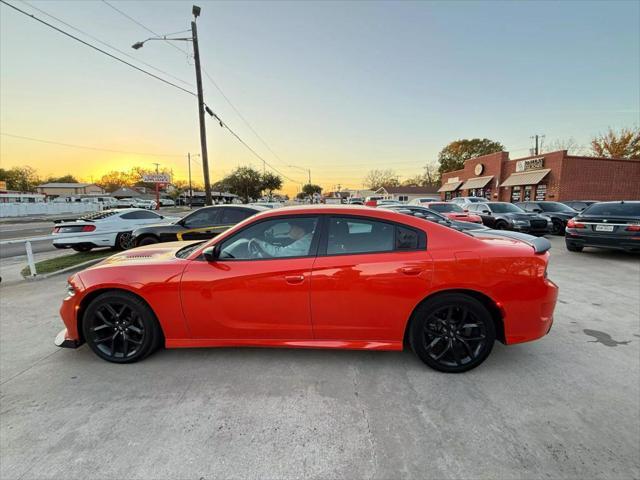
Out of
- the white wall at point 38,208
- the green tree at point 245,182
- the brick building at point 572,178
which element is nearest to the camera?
the brick building at point 572,178

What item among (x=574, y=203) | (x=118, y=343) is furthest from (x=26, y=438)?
(x=574, y=203)

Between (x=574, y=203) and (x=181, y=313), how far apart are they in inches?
844

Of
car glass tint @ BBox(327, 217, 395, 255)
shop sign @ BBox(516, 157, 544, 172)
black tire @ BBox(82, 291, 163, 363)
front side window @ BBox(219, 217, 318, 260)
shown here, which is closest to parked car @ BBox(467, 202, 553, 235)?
car glass tint @ BBox(327, 217, 395, 255)

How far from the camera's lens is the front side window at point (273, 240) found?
9.18ft

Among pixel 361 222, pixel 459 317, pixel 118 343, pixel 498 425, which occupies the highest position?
pixel 361 222

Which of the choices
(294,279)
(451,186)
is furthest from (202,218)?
(451,186)

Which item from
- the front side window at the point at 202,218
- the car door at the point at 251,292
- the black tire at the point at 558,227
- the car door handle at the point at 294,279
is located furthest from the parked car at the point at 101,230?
the black tire at the point at 558,227

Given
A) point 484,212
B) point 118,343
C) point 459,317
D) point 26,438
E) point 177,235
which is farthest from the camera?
point 484,212

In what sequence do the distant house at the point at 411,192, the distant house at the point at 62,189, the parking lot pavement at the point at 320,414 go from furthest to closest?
the distant house at the point at 62,189
the distant house at the point at 411,192
the parking lot pavement at the point at 320,414

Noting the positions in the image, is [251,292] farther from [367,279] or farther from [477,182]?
[477,182]

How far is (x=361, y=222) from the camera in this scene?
2791 mm

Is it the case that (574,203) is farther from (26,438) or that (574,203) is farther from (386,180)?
(386,180)

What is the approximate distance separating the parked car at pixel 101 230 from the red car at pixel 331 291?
678 cm

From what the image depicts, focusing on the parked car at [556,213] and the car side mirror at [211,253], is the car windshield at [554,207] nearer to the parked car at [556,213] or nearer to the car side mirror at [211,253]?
the parked car at [556,213]
